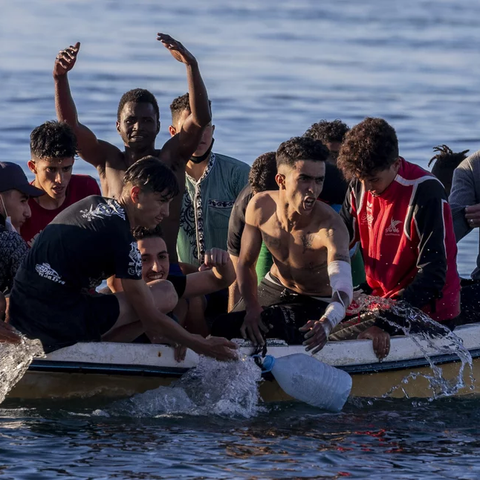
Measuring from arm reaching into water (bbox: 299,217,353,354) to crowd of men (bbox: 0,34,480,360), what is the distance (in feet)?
0.03

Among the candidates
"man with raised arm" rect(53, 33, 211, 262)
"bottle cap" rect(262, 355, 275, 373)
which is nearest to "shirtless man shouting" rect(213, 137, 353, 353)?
"bottle cap" rect(262, 355, 275, 373)

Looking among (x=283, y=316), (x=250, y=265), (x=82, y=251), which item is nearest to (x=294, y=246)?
(x=250, y=265)

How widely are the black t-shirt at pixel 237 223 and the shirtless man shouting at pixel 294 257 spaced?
217 mm

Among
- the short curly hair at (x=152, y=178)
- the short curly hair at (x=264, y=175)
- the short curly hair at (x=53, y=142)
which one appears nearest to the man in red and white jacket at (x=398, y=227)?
the short curly hair at (x=264, y=175)

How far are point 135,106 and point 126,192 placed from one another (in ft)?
7.07

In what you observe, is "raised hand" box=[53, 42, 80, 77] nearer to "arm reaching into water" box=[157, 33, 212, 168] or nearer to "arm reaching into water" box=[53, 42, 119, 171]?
"arm reaching into water" box=[53, 42, 119, 171]

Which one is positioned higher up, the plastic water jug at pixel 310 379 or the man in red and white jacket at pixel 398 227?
the man in red and white jacket at pixel 398 227

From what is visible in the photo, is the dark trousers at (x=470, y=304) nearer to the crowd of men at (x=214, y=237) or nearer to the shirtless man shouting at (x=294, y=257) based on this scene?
the crowd of men at (x=214, y=237)

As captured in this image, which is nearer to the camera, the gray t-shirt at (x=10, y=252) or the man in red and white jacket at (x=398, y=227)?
the gray t-shirt at (x=10, y=252)

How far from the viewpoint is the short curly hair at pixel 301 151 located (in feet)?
28.3

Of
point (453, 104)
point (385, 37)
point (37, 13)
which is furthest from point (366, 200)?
point (37, 13)

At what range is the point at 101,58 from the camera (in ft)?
99.7

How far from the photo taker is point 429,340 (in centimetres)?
906

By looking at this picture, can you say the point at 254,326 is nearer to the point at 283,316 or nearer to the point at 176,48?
the point at 283,316
